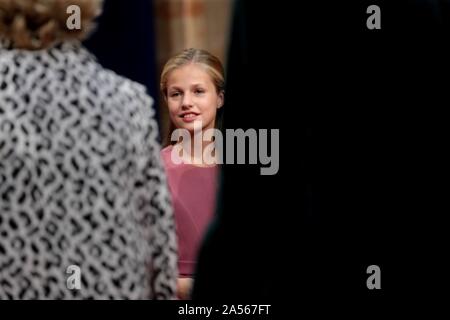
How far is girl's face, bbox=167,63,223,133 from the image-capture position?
2.22 m

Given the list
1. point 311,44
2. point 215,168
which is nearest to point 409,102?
point 311,44

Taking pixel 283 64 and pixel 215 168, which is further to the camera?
pixel 215 168

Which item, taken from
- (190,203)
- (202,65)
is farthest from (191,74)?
(190,203)

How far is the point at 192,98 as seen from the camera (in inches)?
87.7

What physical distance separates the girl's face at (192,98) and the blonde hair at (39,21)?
0.57 m

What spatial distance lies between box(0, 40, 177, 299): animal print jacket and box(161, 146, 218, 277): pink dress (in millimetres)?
424

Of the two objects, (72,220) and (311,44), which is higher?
(311,44)

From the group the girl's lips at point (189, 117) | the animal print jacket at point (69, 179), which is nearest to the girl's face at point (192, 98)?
the girl's lips at point (189, 117)

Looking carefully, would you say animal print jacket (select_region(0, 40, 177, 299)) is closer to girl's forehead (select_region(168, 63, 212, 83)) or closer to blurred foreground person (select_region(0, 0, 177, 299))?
blurred foreground person (select_region(0, 0, 177, 299))

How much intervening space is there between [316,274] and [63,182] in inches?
26.2

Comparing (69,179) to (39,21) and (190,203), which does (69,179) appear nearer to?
(39,21)
